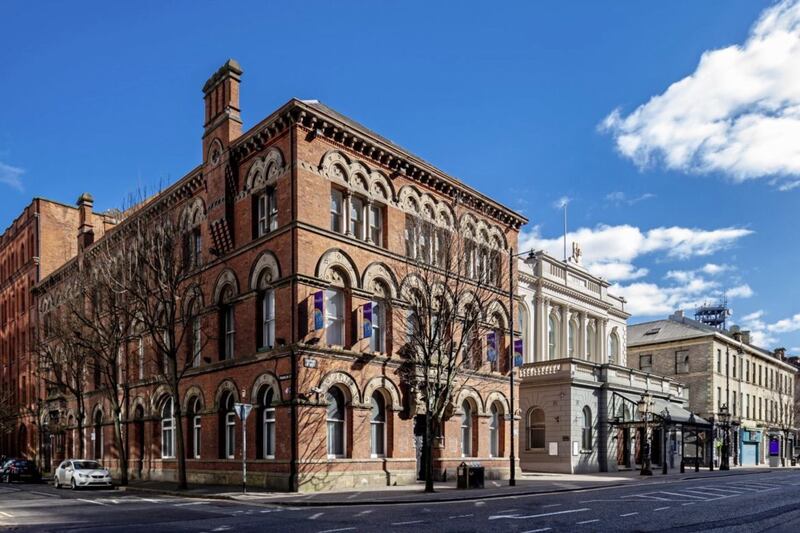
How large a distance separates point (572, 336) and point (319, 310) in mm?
28054

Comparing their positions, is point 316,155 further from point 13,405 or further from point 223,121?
point 13,405

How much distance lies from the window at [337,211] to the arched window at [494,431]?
13244 millimetres

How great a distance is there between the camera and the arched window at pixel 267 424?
27266mm

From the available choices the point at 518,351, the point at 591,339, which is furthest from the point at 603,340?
the point at 518,351

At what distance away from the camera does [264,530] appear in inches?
601

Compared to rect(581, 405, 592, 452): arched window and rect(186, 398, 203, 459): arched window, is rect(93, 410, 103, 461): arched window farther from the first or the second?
rect(581, 405, 592, 452): arched window

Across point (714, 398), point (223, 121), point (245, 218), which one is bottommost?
point (714, 398)

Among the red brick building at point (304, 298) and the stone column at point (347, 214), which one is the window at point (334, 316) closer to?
the red brick building at point (304, 298)

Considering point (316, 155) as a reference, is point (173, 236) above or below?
below

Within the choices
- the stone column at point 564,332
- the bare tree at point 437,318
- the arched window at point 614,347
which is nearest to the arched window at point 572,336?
the stone column at point 564,332

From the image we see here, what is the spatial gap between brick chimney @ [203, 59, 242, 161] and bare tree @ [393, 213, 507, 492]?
891 cm

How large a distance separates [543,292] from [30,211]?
4296 centimetres

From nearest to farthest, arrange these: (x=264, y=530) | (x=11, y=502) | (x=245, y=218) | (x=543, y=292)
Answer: (x=264, y=530), (x=11, y=502), (x=245, y=218), (x=543, y=292)

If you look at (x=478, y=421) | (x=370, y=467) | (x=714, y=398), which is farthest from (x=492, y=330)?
(x=714, y=398)
